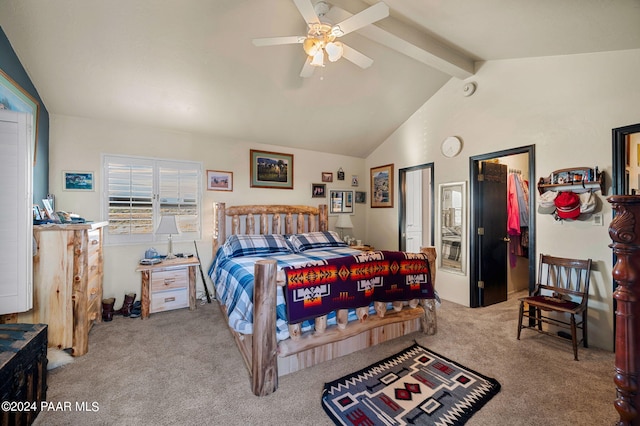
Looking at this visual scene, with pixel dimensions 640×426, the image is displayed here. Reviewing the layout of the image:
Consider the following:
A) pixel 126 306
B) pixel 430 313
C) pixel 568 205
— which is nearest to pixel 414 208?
pixel 568 205

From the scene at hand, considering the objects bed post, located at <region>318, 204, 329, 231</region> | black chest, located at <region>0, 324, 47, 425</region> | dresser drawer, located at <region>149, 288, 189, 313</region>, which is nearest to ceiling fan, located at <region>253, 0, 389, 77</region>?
black chest, located at <region>0, 324, 47, 425</region>

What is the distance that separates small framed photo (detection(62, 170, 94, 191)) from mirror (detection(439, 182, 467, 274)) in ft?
15.6

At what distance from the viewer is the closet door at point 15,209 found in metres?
1.85

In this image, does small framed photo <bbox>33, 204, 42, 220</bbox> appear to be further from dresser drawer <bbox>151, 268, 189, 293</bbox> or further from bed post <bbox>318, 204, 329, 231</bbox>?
bed post <bbox>318, 204, 329, 231</bbox>

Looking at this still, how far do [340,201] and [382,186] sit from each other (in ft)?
2.79

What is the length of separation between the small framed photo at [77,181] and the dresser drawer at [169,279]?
1342mm

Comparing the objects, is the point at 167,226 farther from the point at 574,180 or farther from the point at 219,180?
the point at 574,180

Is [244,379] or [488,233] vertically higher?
[488,233]

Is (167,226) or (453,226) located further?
(453,226)

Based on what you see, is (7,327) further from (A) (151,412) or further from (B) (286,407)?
(B) (286,407)

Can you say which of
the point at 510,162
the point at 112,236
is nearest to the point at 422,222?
the point at 510,162

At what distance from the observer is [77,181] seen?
10.6 feet

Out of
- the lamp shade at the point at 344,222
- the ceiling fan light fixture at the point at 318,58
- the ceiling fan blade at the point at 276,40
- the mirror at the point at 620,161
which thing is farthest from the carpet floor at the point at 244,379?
the ceiling fan blade at the point at 276,40

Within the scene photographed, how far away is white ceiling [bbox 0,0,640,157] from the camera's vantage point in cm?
222
